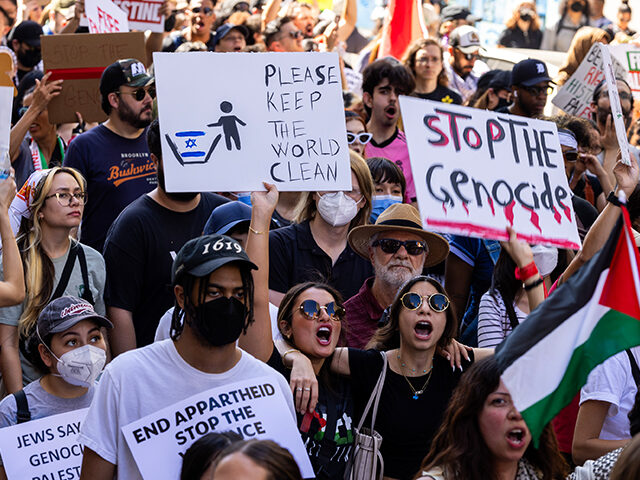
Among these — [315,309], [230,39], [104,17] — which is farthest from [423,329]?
[230,39]

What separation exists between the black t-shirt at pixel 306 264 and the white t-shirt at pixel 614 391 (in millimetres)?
1592

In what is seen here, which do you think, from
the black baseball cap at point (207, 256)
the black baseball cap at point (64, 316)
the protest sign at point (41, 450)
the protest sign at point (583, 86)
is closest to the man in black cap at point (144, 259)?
the black baseball cap at point (64, 316)

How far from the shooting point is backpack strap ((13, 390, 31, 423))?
4.75 metres

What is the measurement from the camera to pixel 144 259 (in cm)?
553

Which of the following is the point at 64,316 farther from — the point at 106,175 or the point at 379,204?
the point at 379,204

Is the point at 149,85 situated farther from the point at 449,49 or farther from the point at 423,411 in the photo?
the point at 449,49

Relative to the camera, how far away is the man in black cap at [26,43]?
9422mm

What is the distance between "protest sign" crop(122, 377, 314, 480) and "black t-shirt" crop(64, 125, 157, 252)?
9.75ft

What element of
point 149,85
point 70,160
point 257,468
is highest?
point 149,85

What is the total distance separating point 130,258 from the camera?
18.0 ft

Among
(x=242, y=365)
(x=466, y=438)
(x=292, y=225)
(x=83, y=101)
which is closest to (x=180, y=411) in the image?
(x=242, y=365)

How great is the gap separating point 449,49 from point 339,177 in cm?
720

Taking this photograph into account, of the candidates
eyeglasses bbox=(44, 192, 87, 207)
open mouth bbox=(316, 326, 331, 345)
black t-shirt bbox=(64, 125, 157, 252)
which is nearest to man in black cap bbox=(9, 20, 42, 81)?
black t-shirt bbox=(64, 125, 157, 252)

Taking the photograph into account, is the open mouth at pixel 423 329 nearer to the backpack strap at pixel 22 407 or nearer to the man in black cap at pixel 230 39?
the backpack strap at pixel 22 407
